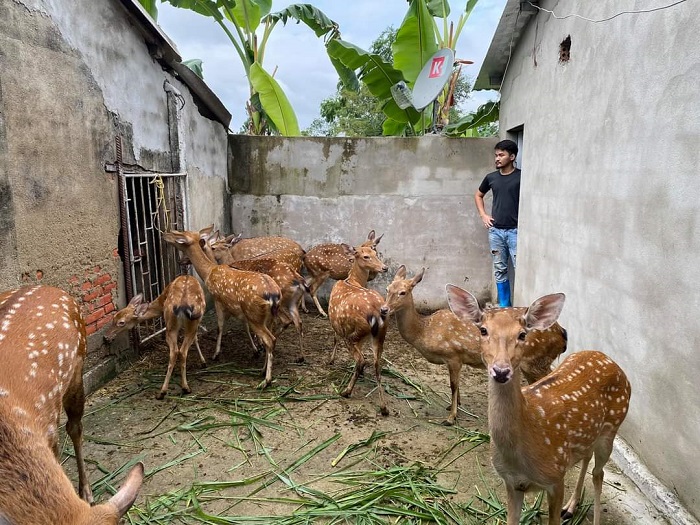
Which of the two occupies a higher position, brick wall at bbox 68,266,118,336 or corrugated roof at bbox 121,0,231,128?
corrugated roof at bbox 121,0,231,128

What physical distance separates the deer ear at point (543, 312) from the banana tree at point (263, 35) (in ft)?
23.3

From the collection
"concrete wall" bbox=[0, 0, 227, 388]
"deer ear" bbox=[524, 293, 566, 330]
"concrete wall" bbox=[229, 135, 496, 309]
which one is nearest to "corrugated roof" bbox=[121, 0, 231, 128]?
"concrete wall" bbox=[0, 0, 227, 388]

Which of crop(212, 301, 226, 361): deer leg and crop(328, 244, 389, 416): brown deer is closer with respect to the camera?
crop(328, 244, 389, 416): brown deer

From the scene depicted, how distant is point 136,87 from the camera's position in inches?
210

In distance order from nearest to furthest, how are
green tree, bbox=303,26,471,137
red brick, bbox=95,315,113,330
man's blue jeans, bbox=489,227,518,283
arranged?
1. red brick, bbox=95,315,113,330
2. man's blue jeans, bbox=489,227,518,283
3. green tree, bbox=303,26,471,137

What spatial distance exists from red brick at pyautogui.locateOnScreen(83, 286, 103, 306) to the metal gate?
0.49 meters

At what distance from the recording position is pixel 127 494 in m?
1.67

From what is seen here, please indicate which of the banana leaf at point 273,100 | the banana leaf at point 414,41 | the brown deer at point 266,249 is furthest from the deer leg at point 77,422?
the banana leaf at point 414,41

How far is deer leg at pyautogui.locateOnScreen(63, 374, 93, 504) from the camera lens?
3.12 m

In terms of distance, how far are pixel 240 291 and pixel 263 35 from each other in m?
5.87

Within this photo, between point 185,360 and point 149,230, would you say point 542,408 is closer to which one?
point 185,360

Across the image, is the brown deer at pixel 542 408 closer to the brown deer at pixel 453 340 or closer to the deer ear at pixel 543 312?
the deer ear at pixel 543 312

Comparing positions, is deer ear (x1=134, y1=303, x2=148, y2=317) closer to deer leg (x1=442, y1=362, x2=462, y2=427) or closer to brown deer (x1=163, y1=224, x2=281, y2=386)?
brown deer (x1=163, y1=224, x2=281, y2=386)

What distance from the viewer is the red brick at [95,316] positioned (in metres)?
4.55
